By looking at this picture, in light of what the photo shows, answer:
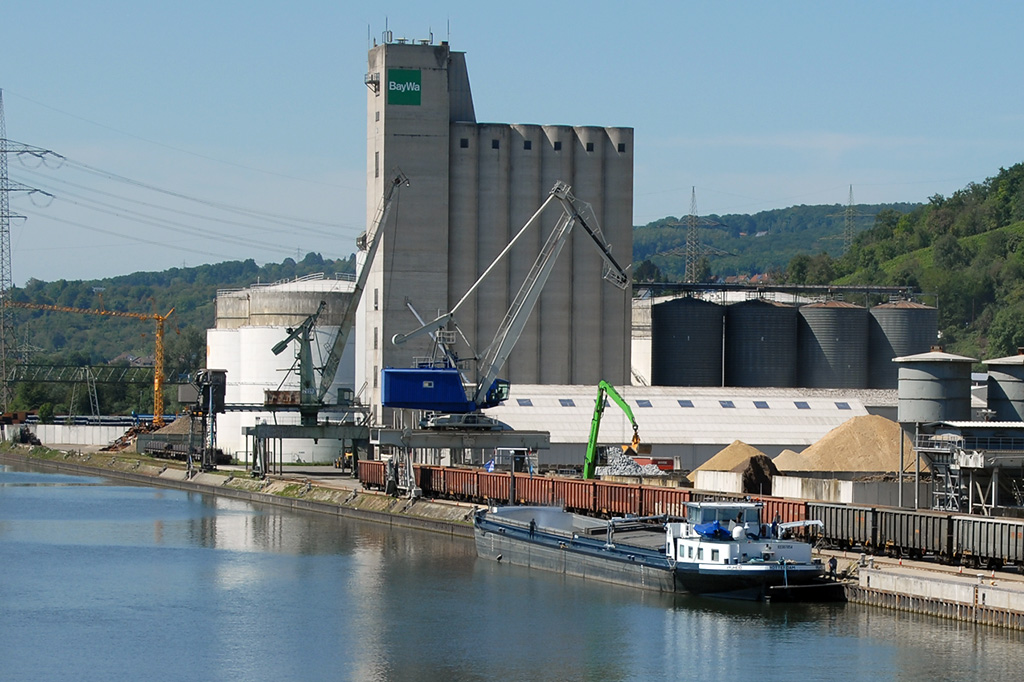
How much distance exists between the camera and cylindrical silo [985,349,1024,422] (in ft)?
200

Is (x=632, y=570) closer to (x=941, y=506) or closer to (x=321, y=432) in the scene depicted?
(x=941, y=506)

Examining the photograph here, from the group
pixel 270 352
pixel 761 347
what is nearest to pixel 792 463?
pixel 761 347

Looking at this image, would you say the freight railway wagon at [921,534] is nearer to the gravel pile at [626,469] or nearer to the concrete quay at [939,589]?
the concrete quay at [939,589]

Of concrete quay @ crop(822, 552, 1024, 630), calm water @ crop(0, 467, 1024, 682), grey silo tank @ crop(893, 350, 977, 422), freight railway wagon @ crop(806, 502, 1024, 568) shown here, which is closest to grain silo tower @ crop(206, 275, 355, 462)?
calm water @ crop(0, 467, 1024, 682)

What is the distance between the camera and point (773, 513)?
172ft

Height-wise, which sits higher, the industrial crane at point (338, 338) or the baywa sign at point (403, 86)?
the baywa sign at point (403, 86)

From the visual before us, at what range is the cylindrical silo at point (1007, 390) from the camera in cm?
6109

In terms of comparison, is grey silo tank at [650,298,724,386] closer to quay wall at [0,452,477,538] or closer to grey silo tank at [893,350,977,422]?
quay wall at [0,452,477,538]

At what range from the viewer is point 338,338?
9912 centimetres

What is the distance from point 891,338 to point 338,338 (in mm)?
37500

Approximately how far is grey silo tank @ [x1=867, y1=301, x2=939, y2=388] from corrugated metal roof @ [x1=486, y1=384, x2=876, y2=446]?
1390cm

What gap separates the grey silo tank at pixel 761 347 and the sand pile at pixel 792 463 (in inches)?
1255

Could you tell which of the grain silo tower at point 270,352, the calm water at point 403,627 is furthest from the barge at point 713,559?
the grain silo tower at point 270,352

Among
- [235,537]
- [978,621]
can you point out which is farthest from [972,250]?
[978,621]
